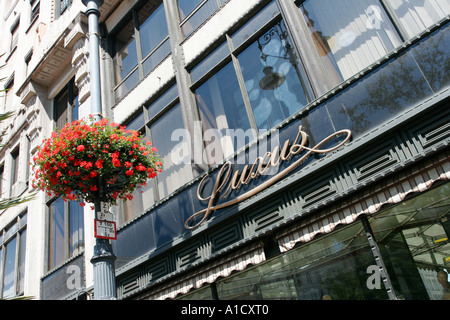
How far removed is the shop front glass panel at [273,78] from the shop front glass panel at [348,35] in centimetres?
63

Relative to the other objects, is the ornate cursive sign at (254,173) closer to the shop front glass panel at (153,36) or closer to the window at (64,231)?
the shop front glass panel at (153,36)

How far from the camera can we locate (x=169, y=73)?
11766 mm

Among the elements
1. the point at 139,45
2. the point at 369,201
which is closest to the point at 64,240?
the point at 139,45

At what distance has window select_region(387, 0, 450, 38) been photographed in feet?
21.6

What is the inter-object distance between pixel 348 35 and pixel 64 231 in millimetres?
12042

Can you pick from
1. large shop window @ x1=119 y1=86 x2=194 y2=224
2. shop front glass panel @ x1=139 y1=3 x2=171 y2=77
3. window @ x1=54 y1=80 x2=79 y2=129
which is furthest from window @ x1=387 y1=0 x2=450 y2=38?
window @ x1=54 y1=80 x2=79 y2=129

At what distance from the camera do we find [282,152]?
7746 mm

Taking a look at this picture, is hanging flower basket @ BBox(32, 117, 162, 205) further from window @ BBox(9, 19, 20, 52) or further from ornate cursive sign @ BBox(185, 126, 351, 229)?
window @ BBox(9, 19, 20, 52)

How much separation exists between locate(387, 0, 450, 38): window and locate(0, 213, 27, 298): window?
635 inches

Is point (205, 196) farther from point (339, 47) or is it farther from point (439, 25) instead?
point (439, 25)

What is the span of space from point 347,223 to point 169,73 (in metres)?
7.49

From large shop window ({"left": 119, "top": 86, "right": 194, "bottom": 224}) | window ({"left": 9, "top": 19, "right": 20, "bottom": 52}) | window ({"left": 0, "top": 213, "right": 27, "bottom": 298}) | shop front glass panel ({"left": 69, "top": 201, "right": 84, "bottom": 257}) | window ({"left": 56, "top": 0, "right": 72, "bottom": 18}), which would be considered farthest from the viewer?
window ({"left": 9, "top": 19, "right": 20, "bottom": 52})

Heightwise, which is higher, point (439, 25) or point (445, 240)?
point (439, 25)

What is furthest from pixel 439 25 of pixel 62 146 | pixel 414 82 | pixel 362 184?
pixel 62 146
